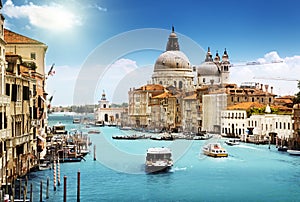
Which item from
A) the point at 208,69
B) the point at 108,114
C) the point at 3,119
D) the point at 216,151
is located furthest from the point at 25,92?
the point at 108,114

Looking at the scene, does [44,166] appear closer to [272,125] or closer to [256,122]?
[272,125]

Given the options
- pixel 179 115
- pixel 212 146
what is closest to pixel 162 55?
pixel 179 115

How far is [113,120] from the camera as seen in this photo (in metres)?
Answer: 69.1

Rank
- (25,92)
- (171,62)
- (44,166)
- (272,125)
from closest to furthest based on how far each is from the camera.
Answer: (25,92) < (44,166) < (272,125) < (171,62)

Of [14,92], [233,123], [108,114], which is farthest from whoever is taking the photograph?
[108,114]

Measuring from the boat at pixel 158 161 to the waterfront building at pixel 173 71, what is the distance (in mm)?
37199

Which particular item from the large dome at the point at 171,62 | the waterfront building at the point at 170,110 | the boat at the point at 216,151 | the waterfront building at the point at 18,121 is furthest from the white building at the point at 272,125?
the large dome at the point at 171,62

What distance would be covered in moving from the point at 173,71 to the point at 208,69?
11.9ft

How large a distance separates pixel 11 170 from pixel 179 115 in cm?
3404

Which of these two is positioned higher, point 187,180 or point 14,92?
point 14,92

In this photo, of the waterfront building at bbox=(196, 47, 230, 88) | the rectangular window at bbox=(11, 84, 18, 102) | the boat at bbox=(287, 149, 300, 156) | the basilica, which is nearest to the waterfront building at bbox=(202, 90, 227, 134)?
the basilica

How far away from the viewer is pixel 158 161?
57.6 feet

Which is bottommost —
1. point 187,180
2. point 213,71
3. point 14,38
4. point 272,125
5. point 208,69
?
point 187,180

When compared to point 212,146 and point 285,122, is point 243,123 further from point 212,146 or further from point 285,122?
point 212,146
